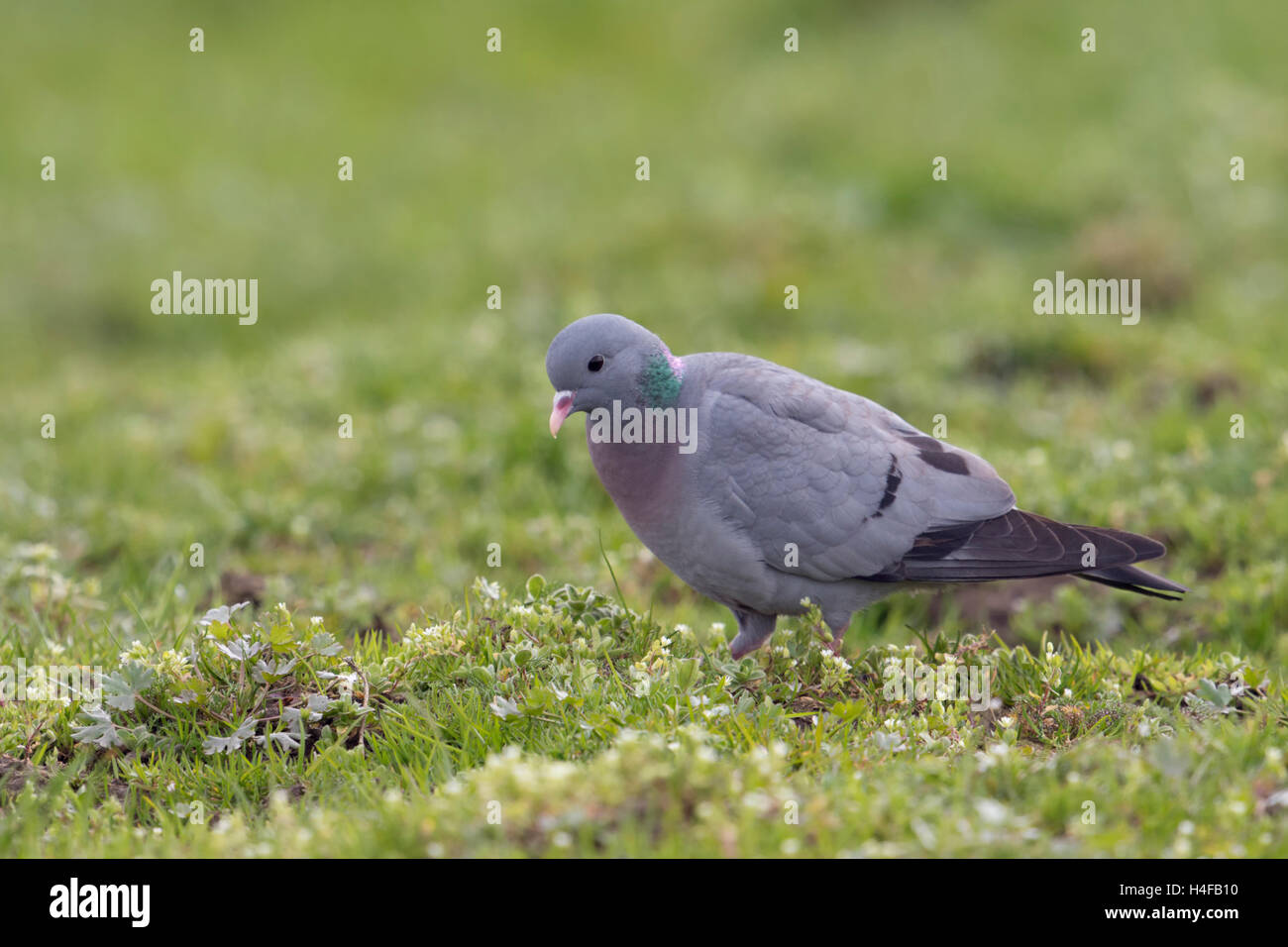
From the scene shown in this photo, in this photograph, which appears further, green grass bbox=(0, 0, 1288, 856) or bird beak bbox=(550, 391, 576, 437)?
bird beak bbox=(550, 391, 576, 437)

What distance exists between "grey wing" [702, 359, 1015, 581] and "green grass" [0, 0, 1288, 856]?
1.19 feet

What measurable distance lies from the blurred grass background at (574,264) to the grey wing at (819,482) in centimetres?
88

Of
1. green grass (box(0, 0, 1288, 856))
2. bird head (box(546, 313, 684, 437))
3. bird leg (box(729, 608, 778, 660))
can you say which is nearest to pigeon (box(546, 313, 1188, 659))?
bird head (box(546, 313, 684, 437))

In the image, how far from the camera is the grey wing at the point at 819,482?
486cm

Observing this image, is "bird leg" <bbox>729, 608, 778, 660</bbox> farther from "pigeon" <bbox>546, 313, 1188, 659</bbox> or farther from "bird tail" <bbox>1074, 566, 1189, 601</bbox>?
"bird tail" <bbox>1074, 566, 1189, 601</bbox>

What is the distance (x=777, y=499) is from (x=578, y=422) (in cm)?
318

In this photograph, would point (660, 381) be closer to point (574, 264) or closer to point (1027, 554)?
point (1027, 554)

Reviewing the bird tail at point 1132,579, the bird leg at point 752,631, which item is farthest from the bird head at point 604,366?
the bird tail at point 1132,579

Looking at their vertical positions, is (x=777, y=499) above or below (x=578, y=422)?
below

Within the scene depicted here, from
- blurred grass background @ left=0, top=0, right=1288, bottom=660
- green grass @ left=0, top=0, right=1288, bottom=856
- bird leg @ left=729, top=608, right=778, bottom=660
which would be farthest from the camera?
blurred grass background @ left=0, top=0, right=1288, bottom=660

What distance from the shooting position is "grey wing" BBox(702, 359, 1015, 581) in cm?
486

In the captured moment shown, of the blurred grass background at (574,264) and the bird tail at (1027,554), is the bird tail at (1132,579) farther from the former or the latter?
the blurred grass background at (574,264)

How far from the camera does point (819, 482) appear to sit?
4930 millimetres

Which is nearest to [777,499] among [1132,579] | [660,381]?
[660,381]
